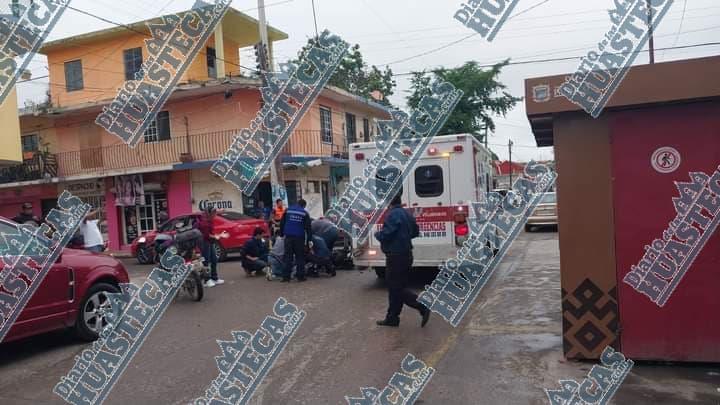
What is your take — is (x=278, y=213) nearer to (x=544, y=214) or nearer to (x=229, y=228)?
(x=229, y=228)

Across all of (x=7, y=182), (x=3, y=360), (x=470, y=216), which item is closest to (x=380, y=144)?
(x=470, y=216)

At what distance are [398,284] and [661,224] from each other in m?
2.93

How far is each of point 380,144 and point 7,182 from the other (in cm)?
2150

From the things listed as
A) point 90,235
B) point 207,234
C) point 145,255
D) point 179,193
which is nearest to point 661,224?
point 207,234

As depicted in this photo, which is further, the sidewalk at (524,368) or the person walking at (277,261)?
the person walking at (277,261)

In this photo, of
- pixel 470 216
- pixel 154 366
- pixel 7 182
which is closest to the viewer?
pixel 154 366

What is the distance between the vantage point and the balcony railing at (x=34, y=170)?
24219mm

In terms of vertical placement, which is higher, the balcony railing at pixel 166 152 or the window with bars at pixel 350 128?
the window with bars at pixel 350 128

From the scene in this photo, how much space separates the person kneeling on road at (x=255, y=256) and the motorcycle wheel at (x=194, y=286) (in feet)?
8.65

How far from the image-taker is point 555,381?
4809mm

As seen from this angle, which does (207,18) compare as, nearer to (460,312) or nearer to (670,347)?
(460,312)

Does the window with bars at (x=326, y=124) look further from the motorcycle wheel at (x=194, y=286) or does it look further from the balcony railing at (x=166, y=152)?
the motorcycle wheel at (x=194, y=286)

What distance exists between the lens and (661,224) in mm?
5035

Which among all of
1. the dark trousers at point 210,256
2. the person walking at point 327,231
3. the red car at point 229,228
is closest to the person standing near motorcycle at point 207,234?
the dark trousers at point 210,256
